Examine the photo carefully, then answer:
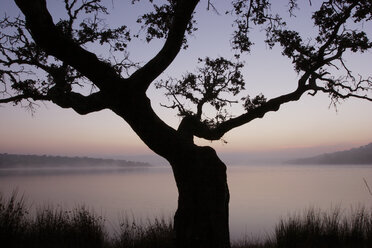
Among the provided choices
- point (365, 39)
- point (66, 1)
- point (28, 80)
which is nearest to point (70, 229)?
point (28, 80)

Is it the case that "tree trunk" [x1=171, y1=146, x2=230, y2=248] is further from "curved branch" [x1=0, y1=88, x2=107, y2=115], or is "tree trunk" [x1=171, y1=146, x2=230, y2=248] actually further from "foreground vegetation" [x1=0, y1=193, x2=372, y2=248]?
"foreground vegetation" [x1=0, y1=193, x2=372, y2=248]

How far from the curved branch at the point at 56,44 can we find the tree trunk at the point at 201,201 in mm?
1947

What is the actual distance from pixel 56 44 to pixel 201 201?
134 inches

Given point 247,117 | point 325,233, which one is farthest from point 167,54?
point 325,233

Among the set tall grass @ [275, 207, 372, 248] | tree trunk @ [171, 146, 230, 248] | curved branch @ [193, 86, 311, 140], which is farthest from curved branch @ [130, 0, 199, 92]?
tall grass @ [275, 207, 372, 248]

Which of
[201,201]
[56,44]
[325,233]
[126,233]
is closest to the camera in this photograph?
[56,44]

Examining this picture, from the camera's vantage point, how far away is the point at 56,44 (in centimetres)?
432

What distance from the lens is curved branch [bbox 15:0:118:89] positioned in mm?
4172

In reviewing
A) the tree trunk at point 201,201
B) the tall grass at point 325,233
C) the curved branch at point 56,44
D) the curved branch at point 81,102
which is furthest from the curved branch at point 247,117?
the tall grass at point 325,233

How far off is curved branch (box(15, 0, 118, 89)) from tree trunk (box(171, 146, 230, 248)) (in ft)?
6.39

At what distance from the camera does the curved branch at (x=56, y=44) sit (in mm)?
4172

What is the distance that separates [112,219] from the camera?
20.1m

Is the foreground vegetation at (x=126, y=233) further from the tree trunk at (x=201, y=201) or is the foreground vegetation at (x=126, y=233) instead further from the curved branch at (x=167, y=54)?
the curved branch at (x=167, y=54)

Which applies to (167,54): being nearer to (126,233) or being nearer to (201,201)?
(201,201)
